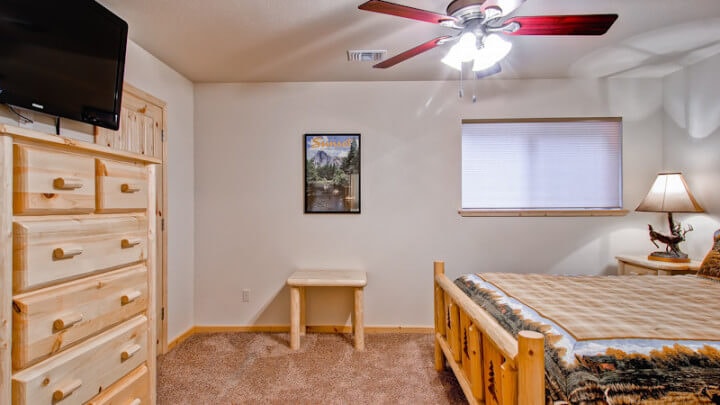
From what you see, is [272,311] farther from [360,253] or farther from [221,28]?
[221,28]

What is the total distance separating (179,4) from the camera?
191 centimetres

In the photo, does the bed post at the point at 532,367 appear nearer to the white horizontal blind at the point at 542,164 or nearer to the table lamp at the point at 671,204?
the white horizontal blind at the point at 542,164

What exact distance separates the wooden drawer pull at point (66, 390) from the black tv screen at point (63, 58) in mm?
1161

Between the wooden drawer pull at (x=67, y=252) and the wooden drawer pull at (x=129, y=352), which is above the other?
the wooden drawer pull at (x=67, y=252)

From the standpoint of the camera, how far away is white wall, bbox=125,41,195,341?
2.77m

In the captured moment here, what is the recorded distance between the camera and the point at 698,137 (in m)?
2.76

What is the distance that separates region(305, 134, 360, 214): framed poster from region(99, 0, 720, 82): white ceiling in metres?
0.59

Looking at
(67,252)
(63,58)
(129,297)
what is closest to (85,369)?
(129,297)

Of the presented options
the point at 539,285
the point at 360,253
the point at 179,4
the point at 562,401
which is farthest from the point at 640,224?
the point at 179,4

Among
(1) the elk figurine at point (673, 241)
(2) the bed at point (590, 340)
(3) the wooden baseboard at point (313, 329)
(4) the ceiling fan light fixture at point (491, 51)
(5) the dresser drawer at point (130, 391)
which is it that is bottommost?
(3) the wooden baseboard at point (313, 329)

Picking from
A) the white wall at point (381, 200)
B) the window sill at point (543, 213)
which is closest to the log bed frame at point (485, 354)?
the white wall at point (381, 200)

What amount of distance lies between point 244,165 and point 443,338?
2317 millimetres

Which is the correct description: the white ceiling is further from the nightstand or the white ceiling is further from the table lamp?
the nightstand

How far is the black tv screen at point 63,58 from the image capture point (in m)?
1.36
